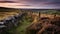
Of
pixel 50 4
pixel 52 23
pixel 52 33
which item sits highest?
pixel 50 4

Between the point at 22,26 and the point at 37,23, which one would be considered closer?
the point at 37,23

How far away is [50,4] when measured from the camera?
2.42 ft

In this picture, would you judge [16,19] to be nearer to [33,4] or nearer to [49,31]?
[49,31]

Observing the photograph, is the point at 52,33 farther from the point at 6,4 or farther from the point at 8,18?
the point at 6,4

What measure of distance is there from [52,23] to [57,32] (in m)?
0.15

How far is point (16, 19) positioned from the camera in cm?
218

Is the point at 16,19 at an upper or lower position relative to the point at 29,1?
lower

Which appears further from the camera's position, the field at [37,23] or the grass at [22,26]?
the grass at [22,26]

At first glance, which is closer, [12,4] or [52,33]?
[12,4]

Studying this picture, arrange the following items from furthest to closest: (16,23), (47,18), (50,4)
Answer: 1. (16,23)
2. (47,18)
3. (50,4)

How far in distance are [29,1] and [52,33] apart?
3.68 ft

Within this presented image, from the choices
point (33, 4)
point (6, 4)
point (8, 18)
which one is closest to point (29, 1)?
point (33, 4)

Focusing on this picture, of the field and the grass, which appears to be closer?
the field

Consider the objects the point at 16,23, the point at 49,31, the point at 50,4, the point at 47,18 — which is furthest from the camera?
the point at 16,23
